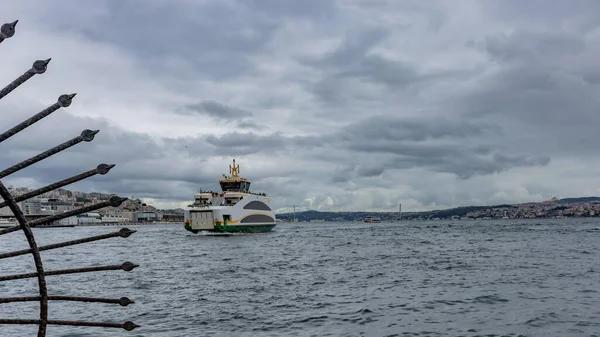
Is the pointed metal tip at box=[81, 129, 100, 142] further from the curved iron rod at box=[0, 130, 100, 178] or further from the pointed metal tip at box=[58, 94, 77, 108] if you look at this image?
the pointed metal tip at box=[58, 94, 77, 108]

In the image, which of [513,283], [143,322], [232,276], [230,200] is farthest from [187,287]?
[230,200]

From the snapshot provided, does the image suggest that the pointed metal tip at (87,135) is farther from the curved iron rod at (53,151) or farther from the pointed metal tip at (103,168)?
the pointed metal tip at (103,168)

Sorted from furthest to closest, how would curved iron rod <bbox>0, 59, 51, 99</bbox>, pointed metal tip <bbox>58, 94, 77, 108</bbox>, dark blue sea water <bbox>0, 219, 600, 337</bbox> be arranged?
1. dark blue sea water <bbox>0, 219, 600, 337</bbox>
2. pointed metal tip <bbox>58, 94, 77, 108</bbox>
3. curved iron rod <bbox>0, 59, 51, 99</bbox>

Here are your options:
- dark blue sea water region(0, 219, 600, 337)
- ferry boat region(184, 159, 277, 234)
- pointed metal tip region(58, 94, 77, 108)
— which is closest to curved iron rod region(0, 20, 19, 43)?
pointed metal tip region(58, 94, 77, 108)

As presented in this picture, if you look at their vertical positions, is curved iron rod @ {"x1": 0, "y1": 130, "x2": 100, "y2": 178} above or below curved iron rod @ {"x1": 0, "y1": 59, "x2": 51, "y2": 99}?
below

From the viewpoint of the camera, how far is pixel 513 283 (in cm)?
2591

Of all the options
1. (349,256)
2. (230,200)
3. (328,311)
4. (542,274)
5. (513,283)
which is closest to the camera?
(328,311)

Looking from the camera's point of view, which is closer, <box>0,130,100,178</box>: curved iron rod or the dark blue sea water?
<box>0,130,100,178</box>: curved iron rod

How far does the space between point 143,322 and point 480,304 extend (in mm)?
13151

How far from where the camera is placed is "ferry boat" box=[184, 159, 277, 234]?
80.4m

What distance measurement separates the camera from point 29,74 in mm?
3807

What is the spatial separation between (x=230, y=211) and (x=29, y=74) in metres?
78.1

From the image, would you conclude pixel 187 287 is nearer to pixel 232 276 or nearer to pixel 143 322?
pixel 232 276

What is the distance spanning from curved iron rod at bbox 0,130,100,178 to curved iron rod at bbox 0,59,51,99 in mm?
569
